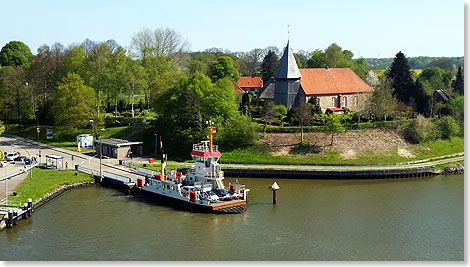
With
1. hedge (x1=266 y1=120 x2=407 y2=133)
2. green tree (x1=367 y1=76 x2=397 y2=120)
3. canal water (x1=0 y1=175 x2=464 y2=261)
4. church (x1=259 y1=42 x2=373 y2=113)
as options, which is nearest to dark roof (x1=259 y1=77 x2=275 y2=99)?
church (x1=259 y1=42 x2=373 y2=113)

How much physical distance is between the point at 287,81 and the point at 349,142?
13924mm

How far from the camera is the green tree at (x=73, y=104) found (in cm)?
7038

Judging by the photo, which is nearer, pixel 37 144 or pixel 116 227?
pixel 116 227

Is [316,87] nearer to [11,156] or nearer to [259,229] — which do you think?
[11,156]

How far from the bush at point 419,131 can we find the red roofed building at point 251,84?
3922cm

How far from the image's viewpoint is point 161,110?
67375 millimetres

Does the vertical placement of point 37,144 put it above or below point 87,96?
below

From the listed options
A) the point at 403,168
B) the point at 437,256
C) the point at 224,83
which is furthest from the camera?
the point at 224,83

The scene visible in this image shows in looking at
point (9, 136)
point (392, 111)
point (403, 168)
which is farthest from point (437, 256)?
point (9, 136)

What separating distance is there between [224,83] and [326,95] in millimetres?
16665

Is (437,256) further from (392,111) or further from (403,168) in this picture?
(392,111)

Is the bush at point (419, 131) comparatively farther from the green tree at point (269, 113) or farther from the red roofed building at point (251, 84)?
the red roofed building at point (251, 84)

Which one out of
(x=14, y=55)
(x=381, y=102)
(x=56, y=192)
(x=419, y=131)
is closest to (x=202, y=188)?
(x=56, y=192)

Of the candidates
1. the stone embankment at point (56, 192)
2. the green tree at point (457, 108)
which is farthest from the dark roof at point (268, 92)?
the stone embankment at point (56, 192)
